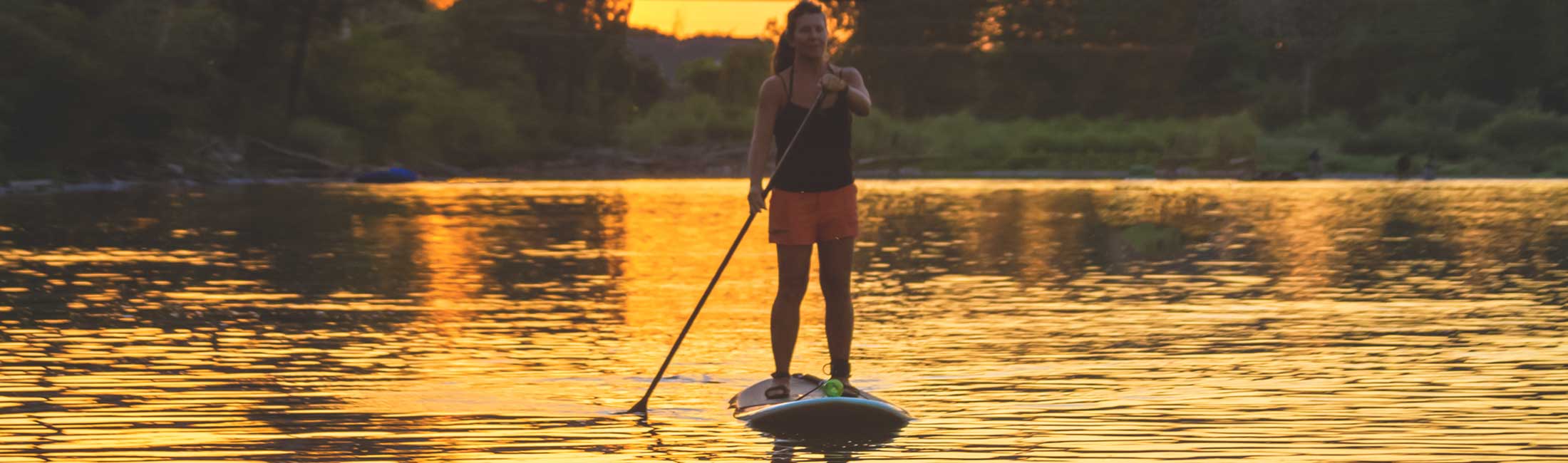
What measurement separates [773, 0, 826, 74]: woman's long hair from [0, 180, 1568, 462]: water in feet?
4.82

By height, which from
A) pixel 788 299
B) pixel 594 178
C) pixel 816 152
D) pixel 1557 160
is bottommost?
pixel 594 178

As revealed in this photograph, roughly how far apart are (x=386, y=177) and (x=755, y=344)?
49299 millimetres

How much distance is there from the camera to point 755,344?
12039mm

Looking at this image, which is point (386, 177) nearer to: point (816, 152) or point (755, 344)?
point (755, 344)

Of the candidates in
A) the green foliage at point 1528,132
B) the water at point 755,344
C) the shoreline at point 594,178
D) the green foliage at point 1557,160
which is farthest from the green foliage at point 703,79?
the water at point 755,344

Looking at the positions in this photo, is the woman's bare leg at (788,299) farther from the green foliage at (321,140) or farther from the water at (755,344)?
the green foliage at (321,140)

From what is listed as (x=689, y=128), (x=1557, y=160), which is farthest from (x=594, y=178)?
(x=1557, y=160)

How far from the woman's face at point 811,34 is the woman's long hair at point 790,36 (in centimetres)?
2

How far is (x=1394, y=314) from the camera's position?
13.4 m

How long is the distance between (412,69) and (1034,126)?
2233 cm

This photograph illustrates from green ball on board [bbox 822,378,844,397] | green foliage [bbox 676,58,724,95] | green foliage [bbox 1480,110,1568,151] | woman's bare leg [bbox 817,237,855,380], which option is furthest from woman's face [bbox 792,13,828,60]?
green foliage [bbox 676,58,724,95]

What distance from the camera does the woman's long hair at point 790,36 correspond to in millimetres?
8703

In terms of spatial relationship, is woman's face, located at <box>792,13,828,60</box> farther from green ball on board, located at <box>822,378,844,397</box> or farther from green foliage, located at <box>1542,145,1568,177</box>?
green foliage, located at <box>1542,145,1568,177</box>

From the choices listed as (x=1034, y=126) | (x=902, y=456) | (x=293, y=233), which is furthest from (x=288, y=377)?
(x=1034, y=126)
